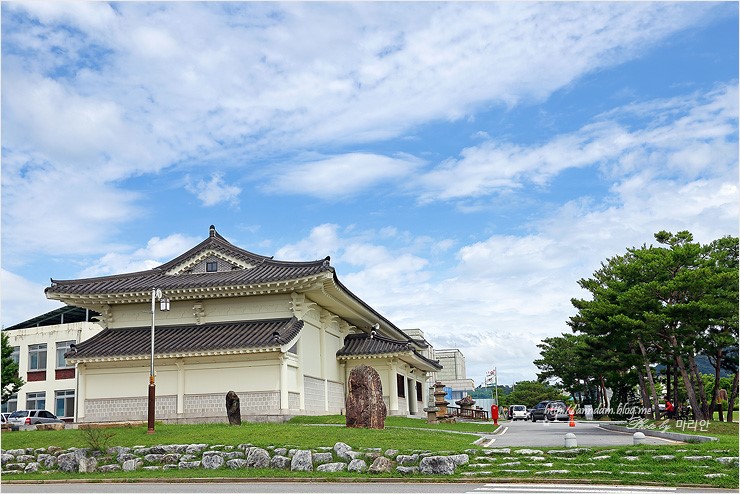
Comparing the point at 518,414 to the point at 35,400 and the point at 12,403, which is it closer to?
the point at 35,400

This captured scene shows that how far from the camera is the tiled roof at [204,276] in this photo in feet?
104

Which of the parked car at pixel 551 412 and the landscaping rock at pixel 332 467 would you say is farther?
the parked car at pixel 551 412

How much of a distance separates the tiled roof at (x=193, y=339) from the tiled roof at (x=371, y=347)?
693 centimetres

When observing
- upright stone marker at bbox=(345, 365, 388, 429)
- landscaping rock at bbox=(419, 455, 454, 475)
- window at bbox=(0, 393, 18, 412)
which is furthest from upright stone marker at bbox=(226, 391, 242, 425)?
window at bbox=(0, 393, 18, 412)

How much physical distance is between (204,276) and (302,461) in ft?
59.5

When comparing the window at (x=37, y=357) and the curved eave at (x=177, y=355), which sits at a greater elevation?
the window at (x=37, y=357)

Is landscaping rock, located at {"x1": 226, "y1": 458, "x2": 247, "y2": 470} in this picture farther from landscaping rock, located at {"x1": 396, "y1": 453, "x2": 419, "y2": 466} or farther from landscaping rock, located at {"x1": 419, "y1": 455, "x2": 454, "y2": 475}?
landscaping rock, located at {"x1": 419, "y1": 455, "x2": 454, "y2": 475}

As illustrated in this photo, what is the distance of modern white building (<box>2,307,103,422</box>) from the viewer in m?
57.5

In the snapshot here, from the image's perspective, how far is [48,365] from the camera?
5850cm

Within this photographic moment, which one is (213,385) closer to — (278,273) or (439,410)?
(278,273)

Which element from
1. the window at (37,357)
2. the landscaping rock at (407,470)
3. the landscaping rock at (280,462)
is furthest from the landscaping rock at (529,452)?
the window at (37,357)

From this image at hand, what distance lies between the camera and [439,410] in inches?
1422

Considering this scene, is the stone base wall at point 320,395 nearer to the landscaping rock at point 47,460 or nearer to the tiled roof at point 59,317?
the landscaping rock at point 47,460

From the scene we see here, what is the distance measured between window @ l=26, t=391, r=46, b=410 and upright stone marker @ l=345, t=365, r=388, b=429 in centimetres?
4360
